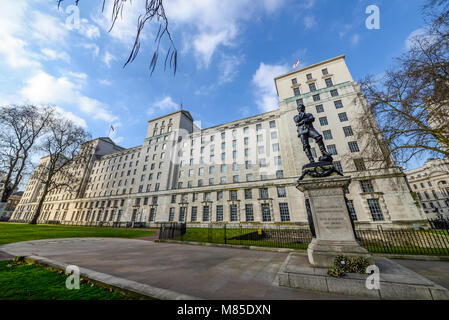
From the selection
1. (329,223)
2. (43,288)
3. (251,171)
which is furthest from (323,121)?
(43,288)

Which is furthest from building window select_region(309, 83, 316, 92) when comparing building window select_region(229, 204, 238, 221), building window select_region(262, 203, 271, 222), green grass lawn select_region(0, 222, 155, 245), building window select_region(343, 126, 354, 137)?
green grass lawn select_region(0, 222, 155, 245)

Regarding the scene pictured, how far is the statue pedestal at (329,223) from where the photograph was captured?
14.6 feet

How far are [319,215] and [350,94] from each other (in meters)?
34.5

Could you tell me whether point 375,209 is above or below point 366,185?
below

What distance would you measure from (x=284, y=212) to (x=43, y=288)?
27909 millimetres

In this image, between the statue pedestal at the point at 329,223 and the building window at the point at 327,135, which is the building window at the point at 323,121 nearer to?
the building window at the point at 327,135

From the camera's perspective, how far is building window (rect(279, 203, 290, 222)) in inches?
1042

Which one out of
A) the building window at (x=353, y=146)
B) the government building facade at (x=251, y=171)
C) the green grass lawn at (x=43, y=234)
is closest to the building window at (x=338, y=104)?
the government building facade at (x=251, y=171)

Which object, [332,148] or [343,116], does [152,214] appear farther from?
[343,116]

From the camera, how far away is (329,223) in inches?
191

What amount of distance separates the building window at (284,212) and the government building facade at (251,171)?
0.16 meters

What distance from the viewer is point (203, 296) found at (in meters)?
3.36
